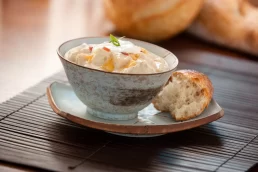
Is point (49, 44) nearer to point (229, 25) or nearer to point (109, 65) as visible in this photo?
point (229, 25)

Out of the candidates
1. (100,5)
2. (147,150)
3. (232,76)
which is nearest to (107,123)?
(147,150)

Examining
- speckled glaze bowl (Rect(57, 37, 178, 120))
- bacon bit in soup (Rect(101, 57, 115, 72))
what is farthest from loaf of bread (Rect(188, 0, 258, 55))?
bacon bit in soup (Rect(101, 57, 115, 72))

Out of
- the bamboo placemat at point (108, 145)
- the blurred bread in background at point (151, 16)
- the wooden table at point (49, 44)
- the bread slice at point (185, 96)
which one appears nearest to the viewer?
the bamboo placemat at point (108, 145)

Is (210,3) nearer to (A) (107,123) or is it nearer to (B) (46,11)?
(B) (46,11)

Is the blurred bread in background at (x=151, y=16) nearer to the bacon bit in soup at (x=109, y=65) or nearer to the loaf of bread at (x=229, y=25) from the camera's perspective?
the loaf of bread at (x=229, y=25)

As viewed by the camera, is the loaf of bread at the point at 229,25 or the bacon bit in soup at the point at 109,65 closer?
the bacon bit in soup at the point at 109,65

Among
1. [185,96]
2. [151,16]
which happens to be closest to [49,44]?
[151,16]

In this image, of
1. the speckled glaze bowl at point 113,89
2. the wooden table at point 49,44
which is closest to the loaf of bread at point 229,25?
the wooden table at point 49,44
